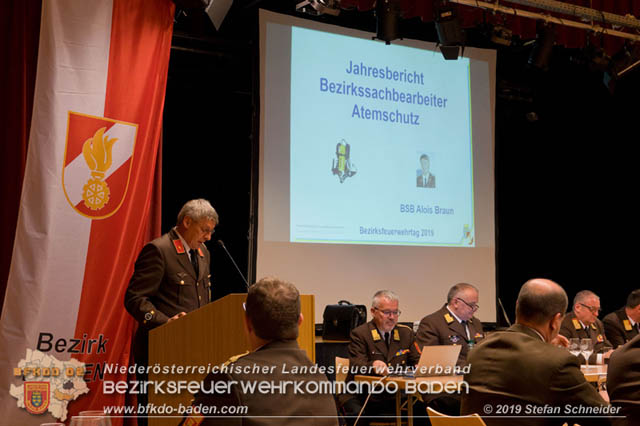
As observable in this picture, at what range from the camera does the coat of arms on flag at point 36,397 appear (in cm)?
400

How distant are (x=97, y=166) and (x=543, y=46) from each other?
428cm

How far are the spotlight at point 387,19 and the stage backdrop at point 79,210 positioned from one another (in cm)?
197

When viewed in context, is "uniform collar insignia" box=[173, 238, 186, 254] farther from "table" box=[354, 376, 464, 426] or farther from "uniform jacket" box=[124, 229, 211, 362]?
"table" box=[354, 376, 464, 426]

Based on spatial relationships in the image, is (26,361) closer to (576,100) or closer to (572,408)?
(572,408)

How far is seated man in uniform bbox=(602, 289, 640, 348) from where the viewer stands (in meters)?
7.17

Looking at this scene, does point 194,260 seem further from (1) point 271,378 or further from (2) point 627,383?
(2) point 627,383

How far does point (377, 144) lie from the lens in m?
6.54

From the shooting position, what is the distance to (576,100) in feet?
28.4

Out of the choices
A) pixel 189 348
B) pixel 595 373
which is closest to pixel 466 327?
pixel 595 373

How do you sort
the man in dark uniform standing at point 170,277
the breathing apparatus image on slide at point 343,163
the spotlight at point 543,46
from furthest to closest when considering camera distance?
1. the spotlight at point 543,46
2. the breathing apparatus image on slide at point 343,163
3. the man in dark uniform standing at point 170,277

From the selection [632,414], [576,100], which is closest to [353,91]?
[576,100]

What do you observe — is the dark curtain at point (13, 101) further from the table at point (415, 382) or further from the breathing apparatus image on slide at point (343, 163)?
the breathing apparatus image on slide at point (343, 163)

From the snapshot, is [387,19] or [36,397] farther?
[387,19]

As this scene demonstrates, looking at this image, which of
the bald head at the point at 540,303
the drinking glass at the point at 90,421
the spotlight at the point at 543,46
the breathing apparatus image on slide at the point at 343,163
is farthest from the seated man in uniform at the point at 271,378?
the spotlight at the point at 543,46
